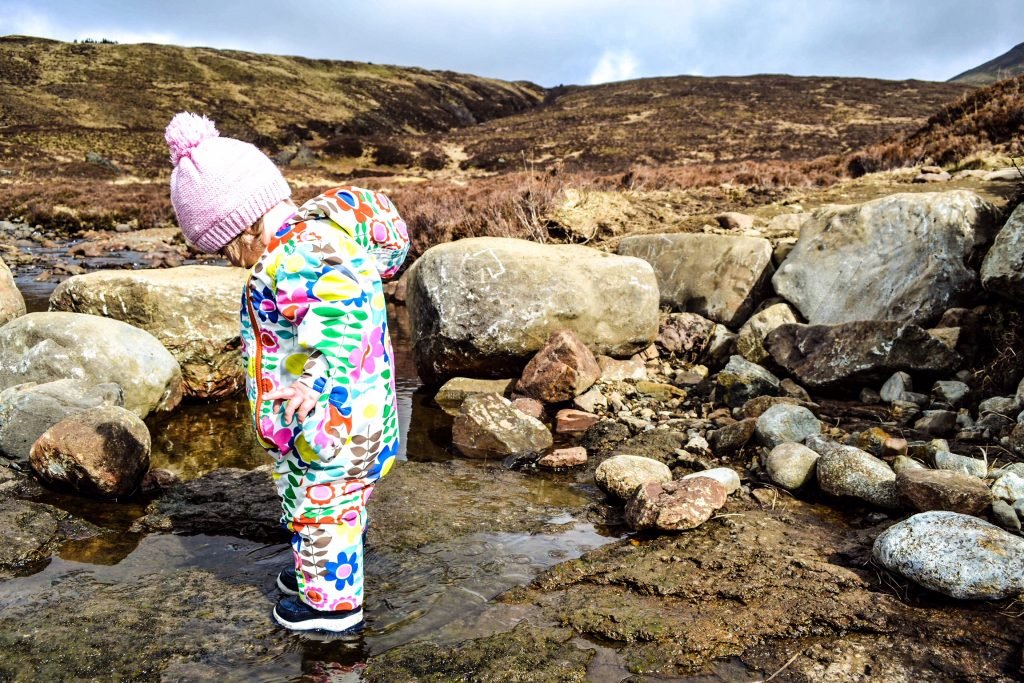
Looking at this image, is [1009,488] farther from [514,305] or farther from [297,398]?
[514,305]

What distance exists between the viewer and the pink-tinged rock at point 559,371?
5.91 meters

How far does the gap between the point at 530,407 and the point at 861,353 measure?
2617 mm

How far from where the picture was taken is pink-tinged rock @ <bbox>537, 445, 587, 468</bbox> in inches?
187

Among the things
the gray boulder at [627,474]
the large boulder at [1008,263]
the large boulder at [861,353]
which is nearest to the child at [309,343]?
the gray boulder at [627,474]

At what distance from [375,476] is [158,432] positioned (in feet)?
12.0

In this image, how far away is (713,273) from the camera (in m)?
7.39

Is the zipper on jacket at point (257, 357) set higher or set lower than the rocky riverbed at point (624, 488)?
higher

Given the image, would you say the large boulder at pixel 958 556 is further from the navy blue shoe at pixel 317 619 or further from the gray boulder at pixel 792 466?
the navy blue shoe at pixel 317 619

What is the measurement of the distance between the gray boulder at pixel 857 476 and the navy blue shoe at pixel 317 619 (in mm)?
2580

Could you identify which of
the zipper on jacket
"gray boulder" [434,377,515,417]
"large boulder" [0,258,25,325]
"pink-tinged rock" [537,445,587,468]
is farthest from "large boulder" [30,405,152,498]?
"large boulder" [0,258,25,325]

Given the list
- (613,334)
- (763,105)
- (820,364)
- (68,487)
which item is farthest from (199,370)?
(763,105)

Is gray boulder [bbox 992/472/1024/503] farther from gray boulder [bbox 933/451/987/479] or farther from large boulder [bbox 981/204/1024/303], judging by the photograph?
large boulder [bbox 981/204/1024/303]

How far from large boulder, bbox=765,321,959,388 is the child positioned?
4059 millimetres

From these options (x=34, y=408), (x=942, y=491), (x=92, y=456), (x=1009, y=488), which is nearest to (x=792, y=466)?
(x=942, y=491)
